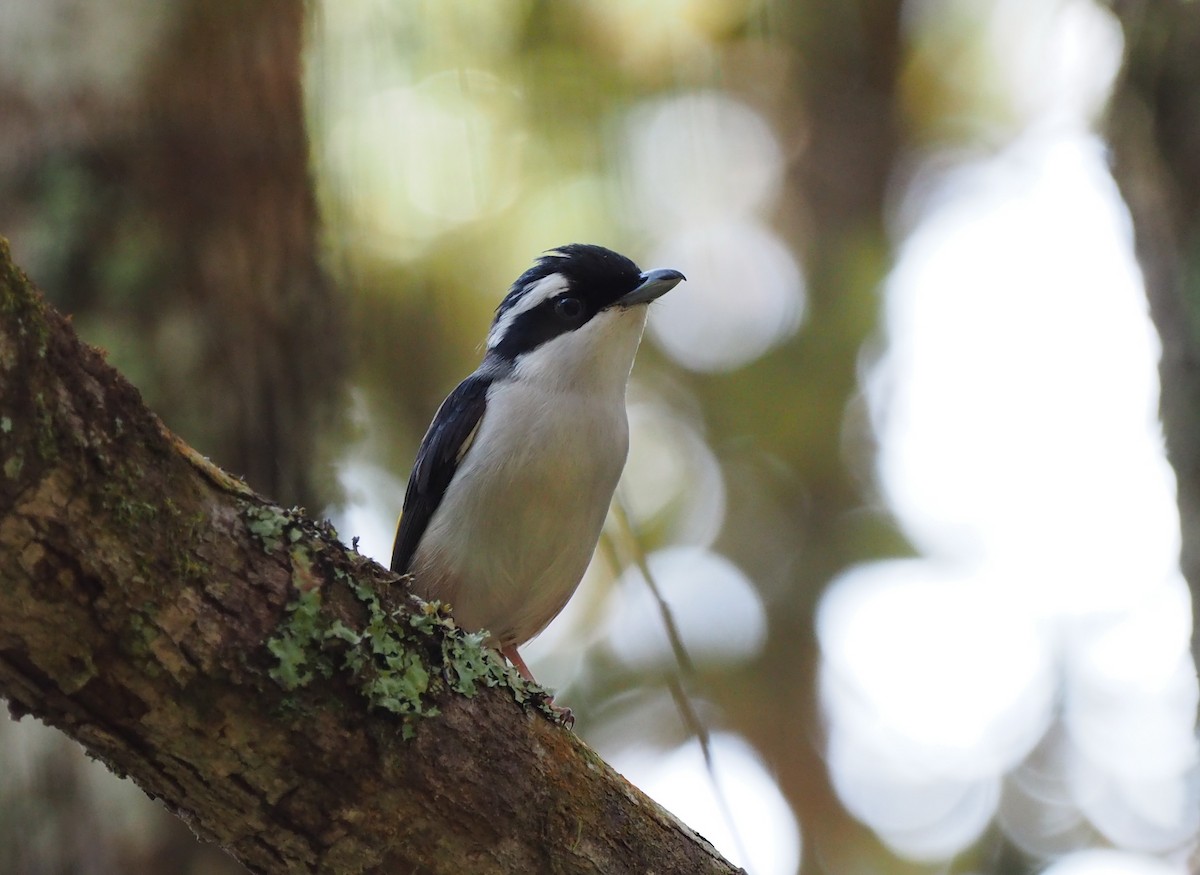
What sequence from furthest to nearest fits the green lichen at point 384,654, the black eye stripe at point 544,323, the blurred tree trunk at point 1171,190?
1. the black eye stripe at point 544,323
2. the blurred tree trunk at point 1171,190
3. the green lichen at point 384,654

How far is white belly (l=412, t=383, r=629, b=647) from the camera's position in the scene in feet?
13.2

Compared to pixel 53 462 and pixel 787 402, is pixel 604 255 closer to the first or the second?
pixel 53 462

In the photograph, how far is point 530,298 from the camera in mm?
4566

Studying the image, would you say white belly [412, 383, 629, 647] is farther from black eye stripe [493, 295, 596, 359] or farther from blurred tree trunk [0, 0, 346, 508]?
blurred tree trunk [0, 0, 346, 508]

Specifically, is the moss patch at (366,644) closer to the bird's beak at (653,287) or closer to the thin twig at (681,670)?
the thin twig at (681,670)

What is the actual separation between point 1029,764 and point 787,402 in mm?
3181

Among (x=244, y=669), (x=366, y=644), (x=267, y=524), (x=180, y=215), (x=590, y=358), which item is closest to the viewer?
(x=244, y=669)

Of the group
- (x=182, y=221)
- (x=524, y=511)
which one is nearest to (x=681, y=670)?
(x=524, y=511)

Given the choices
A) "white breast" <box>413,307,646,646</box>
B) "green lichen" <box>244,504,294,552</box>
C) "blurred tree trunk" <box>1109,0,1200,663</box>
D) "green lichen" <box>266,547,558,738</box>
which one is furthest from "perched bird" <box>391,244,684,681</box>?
"green lichen" <box>244,504,294,552</box>

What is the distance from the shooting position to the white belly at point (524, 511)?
13.2ft

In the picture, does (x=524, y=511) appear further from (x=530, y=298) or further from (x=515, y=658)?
(x=530, y=298)

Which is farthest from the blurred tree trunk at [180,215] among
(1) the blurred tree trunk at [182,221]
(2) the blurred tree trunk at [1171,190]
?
(2) the blurred tree trunk at [1171,190]

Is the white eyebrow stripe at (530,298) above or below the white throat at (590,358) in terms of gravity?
above

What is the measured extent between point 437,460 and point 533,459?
434 mm
